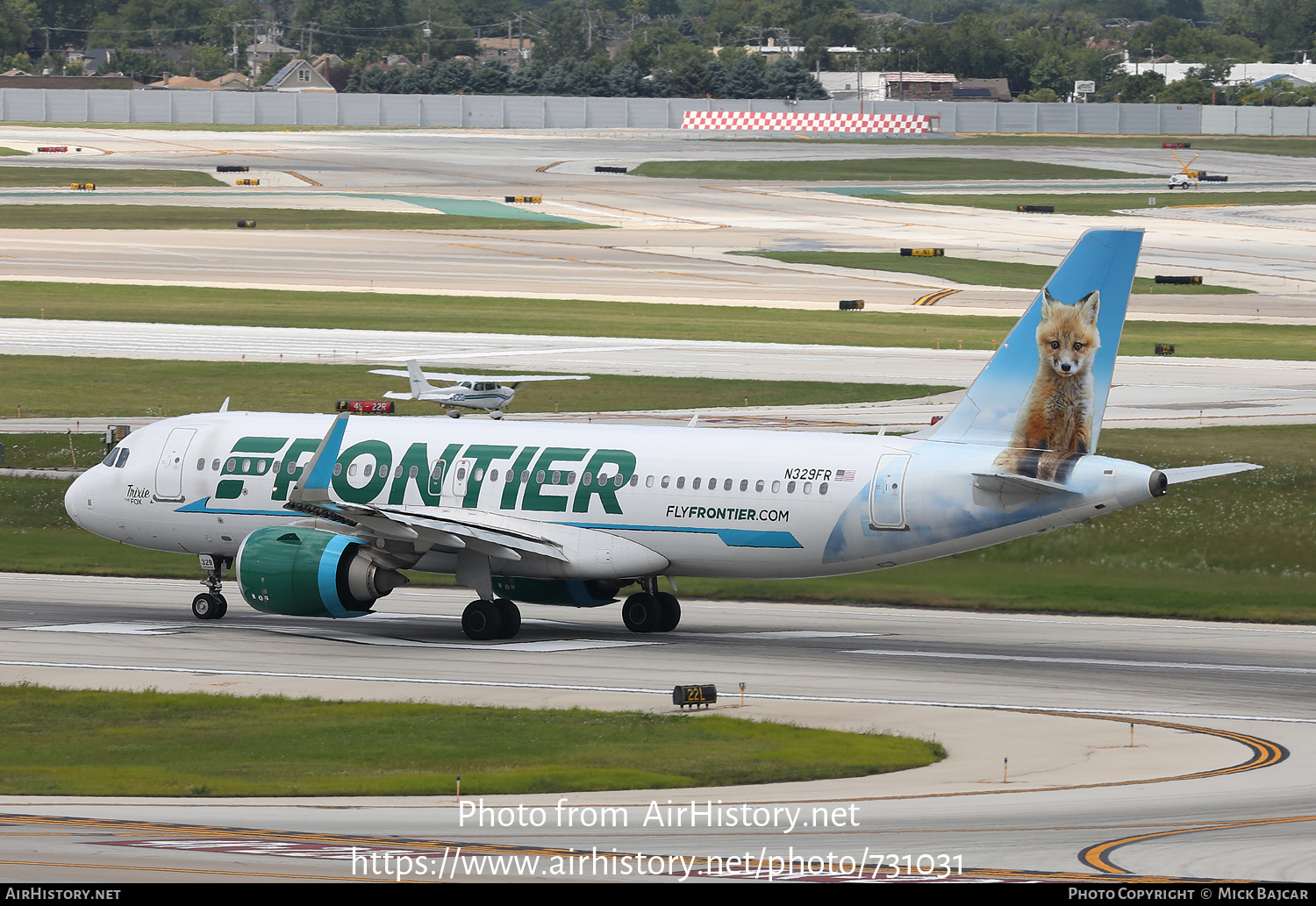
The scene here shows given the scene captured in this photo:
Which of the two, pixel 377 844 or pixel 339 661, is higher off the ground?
pixel 377 844

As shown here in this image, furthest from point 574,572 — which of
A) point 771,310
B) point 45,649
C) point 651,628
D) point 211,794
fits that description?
point 771,310

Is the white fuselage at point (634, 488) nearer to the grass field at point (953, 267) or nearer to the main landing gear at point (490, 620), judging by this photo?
the main landing gear at point (490, 620)

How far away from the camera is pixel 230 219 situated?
14238 cm

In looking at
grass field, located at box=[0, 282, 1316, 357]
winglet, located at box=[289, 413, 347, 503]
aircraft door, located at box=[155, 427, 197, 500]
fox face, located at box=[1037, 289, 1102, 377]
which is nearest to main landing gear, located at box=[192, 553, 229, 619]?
aircraft door, located at box=[155, 427, 197, 500]

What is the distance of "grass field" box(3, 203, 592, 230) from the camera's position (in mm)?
138500

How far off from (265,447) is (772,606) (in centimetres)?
1341

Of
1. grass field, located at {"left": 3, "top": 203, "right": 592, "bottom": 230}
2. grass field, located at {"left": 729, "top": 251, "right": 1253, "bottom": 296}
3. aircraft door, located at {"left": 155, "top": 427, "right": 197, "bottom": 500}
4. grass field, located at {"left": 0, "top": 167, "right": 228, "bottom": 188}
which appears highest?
aircraft door, located at {"left": 155, "top": 427, "right": 197, "bottom": 500}

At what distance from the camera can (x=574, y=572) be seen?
137 feet

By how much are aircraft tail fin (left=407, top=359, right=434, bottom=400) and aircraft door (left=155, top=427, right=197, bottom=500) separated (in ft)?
79.8

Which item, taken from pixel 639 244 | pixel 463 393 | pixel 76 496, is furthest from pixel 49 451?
pixel 639 244

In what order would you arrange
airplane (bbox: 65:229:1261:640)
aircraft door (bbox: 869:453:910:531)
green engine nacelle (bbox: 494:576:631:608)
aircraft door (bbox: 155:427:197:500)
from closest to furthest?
airplane (bbox: 65:229:1261:640), aircraft door (bbox: 869:453:910:531), green engine nacelle (bbox: 494:576:631:608), aircraft door (bbox: 155:427:197:500)

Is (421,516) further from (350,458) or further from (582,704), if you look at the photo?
(582,704)

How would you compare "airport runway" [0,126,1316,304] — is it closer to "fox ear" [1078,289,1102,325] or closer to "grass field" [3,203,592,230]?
"grass field" [3,203,592,230]

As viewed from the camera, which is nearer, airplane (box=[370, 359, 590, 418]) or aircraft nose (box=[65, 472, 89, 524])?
aircraft nose (box=[65, 472, 89, 524])
